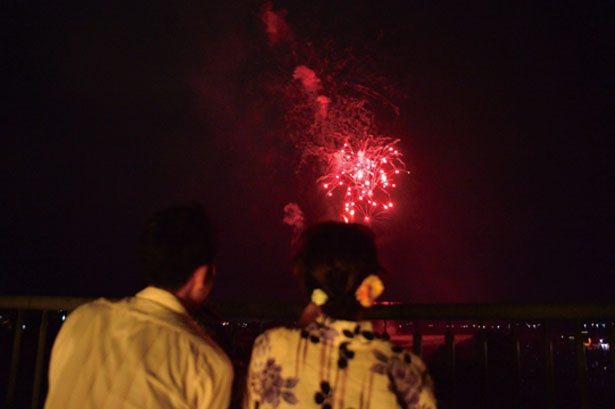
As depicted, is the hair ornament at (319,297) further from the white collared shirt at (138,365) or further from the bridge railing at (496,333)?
the bridge railing at (496,333)

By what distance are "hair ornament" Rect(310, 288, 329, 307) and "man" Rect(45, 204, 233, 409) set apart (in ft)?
1.40

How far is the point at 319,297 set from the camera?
6.44 ft

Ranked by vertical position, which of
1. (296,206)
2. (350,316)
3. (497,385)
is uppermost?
(296,206)

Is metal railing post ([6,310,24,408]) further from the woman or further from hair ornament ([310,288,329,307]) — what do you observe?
hair ornament ([310,288,329,307])

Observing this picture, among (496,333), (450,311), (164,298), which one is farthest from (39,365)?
(496,333)

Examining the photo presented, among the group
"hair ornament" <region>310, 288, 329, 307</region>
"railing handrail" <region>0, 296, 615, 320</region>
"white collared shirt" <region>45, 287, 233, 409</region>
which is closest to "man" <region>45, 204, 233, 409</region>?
"white collared shirt" <region>45, 287, 233, 409</region>

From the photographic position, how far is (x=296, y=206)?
30.5 meters

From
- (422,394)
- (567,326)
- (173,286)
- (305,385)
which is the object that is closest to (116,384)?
(173,286)

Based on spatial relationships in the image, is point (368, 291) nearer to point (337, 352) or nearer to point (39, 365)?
point (337, 352)

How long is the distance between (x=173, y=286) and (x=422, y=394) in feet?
3.53

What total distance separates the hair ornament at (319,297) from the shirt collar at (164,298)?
53 centimetres

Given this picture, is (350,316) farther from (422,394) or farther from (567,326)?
(567,326)

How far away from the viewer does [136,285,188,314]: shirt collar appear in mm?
1869

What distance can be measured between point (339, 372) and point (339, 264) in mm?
424
